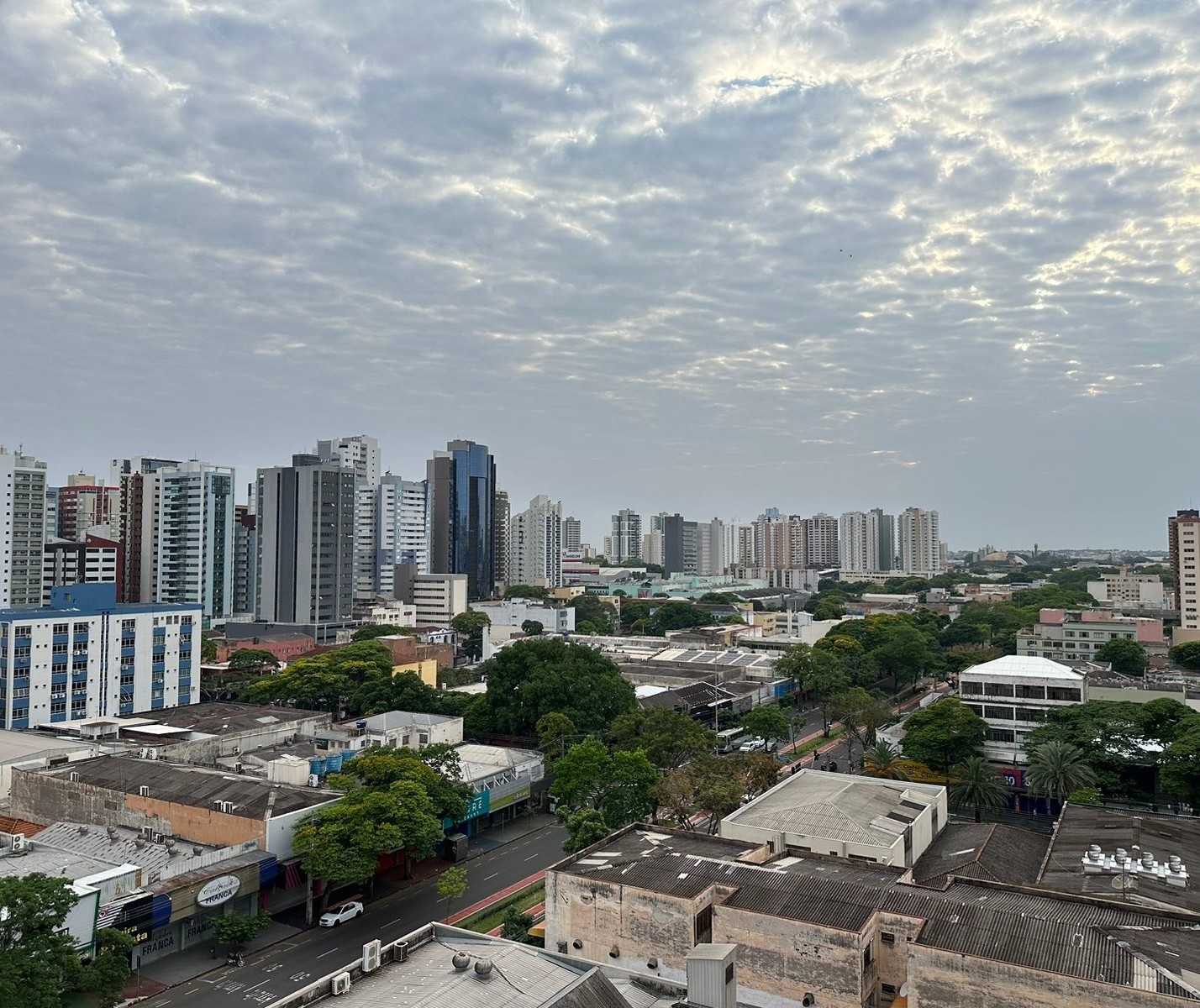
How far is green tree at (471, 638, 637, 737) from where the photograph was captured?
156 ft

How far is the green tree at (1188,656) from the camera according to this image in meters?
69.8

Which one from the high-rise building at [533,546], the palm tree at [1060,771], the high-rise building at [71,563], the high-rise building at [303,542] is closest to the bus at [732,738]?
the palm tree at [1060,771]

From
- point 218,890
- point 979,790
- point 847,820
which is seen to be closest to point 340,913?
point 218,890

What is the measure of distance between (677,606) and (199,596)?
183 feet

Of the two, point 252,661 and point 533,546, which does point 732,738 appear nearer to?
point 252,661

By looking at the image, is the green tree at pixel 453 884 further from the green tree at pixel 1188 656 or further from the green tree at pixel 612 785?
the green tree at pixel 1188 656

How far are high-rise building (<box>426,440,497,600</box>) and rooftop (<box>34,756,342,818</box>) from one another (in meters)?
97.9

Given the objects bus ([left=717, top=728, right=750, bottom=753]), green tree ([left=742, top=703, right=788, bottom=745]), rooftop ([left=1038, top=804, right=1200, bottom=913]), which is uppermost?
rooftop ([left=1038, top=804, right=1200, bottom=913])

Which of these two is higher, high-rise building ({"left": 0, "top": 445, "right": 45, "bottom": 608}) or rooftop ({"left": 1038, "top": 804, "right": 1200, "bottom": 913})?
high-rise building ({"left": 0, "top": 445, "right": 45, "bottom": 608})

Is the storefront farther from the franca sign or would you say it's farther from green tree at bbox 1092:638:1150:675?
green tree at bbox 1092:638:1150:675

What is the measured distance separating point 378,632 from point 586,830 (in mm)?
60310

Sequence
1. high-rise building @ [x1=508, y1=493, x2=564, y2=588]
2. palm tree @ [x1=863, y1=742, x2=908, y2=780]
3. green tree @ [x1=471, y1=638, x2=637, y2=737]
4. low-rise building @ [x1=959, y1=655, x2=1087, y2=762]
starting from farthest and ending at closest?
1. high-rise building @ [x1=508, y1=493, x2=564, y2=588]
2. green tree @ [x1=471, y1=638, x2=637, y2=737]
3. low-rise building @ [x1=959, y1=655, x2=1087, y2=762]
4. palm tree @ [x1=863, y1=742, x2=908, y2=780]

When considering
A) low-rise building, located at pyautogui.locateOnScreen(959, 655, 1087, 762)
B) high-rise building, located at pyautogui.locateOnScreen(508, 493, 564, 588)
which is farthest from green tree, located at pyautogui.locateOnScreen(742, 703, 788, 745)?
high-rise building, located at pyautogui.locateOnScreen(508, 493, 564, 588)

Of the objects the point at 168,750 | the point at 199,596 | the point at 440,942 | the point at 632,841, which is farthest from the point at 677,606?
the point at 440,942
